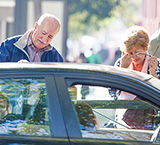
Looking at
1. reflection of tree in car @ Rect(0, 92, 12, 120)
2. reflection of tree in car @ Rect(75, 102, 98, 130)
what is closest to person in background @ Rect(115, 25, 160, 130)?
reflection of tree in car @ Rect(75, 102, 98, 130)

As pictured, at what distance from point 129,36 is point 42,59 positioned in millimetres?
913

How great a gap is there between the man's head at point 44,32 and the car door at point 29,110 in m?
1.79

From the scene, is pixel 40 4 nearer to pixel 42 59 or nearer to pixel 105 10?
pixel 105 10

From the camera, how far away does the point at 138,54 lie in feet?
16.5

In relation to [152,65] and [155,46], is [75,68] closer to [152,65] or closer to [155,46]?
[152,65]

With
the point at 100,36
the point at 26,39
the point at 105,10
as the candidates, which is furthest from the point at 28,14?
the point at 100,36

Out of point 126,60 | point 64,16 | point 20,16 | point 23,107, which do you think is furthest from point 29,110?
point 64,16

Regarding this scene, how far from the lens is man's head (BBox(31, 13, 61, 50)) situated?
509 centimetres

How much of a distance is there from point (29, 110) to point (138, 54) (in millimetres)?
2026

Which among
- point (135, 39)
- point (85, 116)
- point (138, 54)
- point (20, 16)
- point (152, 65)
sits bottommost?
point (85, 116)

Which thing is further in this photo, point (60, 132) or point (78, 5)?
point (78, 5)

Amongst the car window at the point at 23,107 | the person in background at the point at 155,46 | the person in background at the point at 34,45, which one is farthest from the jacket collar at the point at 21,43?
the car window at the point at 23,107

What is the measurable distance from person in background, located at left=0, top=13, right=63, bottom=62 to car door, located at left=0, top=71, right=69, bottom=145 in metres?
1.72

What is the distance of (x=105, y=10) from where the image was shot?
26641 millimetres
